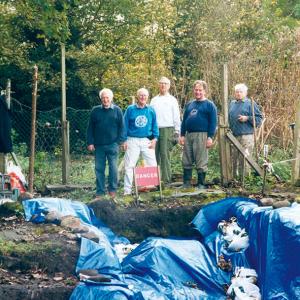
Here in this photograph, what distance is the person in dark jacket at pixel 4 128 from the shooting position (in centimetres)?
1052

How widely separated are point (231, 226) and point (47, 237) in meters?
2.23

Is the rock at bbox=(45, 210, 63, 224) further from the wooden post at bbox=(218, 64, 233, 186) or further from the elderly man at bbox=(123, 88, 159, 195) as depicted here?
the wooden post at bbox=(218, 64, 233, 186)

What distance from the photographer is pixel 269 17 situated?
19.9 m

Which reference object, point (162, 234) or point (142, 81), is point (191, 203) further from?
point (142, 81)

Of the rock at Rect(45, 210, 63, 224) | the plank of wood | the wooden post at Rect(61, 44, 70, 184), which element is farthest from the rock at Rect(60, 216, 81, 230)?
the plank of wood

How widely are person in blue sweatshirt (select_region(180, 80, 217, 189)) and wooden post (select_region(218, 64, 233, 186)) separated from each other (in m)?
0.22

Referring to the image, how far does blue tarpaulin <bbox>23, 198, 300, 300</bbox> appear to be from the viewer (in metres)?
6.62

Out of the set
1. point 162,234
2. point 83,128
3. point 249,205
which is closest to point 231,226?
point 249,205

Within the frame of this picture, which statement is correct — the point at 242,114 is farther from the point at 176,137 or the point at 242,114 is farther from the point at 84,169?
the point at 84,169

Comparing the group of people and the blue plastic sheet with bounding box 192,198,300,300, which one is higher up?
the group of people

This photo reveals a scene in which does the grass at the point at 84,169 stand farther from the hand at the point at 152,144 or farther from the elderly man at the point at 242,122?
the hand at the point at 152,144

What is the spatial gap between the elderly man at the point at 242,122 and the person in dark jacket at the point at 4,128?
11.5 ft

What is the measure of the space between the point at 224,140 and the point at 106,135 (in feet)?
6.31

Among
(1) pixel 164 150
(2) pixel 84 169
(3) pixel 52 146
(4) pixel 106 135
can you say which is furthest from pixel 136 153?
(3) pixel 52 146
